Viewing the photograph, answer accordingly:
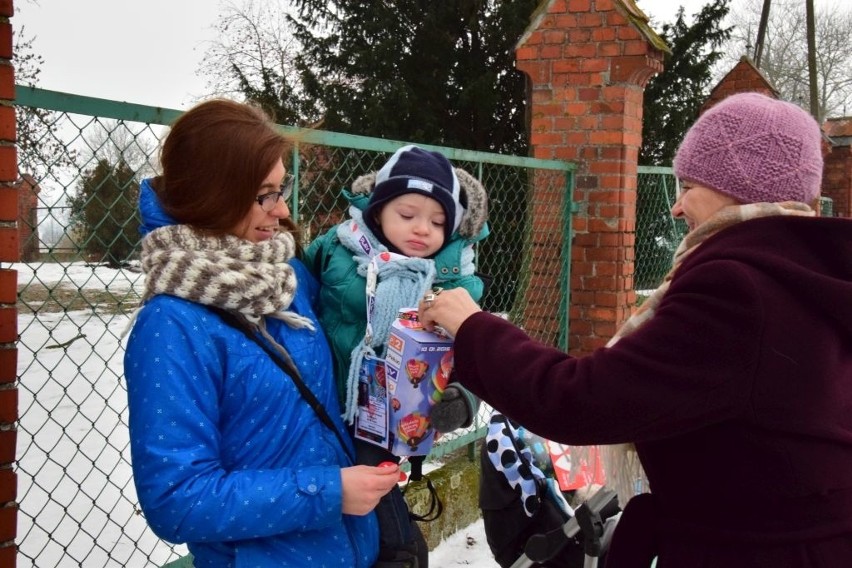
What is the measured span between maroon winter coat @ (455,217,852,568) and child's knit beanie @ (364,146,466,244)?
1.41 ft

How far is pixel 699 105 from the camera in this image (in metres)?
10.3

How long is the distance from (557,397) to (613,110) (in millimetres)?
3789

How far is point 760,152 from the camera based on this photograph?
142cm

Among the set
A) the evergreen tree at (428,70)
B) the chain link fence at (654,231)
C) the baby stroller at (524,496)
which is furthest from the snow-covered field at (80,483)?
the evergreen tree at (428,70)

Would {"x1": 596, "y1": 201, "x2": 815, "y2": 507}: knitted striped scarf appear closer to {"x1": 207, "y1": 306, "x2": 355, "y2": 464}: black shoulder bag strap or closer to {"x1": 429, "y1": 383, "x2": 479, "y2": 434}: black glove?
{"x1": 429, "y1": 383, "x2": 479, "y2": 434}: black glove

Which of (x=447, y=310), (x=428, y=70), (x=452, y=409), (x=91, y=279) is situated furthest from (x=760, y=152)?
(x=428, y=70)

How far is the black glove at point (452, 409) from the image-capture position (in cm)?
159

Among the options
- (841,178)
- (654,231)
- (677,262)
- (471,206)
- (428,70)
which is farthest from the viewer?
(841,178)

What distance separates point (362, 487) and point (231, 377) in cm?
33

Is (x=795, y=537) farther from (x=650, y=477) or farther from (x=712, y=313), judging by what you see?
(x=712, y=313)

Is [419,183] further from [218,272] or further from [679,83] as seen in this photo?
[679,83]

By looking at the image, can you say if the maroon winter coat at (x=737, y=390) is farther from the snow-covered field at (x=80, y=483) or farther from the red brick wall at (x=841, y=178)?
the red brick wall at (x=841, y=178)

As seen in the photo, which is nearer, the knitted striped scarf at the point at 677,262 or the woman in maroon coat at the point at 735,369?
the woman in maroon coat at the point at 735,369

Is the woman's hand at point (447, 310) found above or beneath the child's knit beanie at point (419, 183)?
beneath
